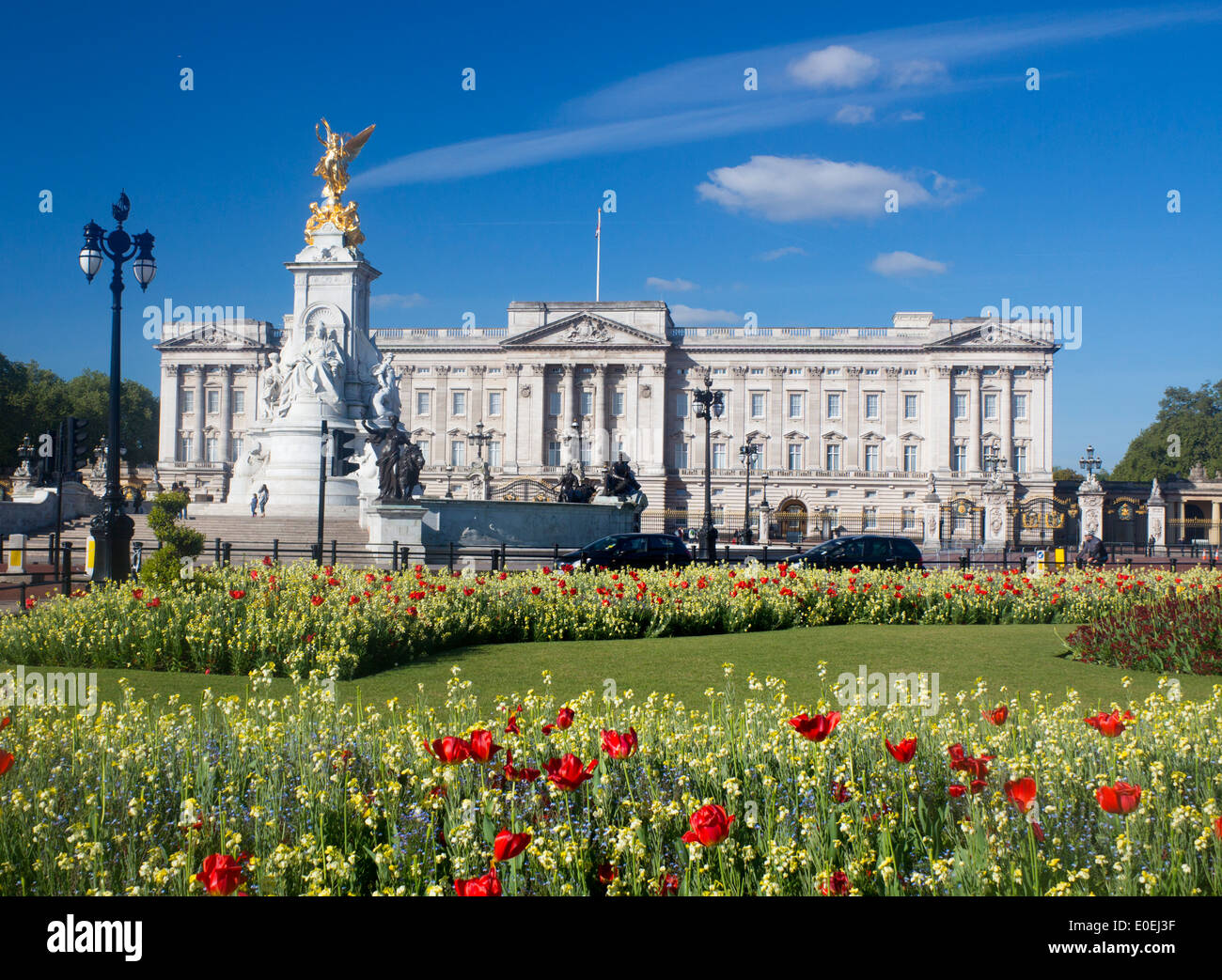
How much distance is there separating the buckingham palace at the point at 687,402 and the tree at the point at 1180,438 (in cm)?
2143

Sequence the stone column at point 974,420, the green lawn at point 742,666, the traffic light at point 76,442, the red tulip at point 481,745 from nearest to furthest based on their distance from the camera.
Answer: the red tulip at point 481,745
the green lawn at point 742,666
the traffic light at point 76,442
the stone column at point 974,420

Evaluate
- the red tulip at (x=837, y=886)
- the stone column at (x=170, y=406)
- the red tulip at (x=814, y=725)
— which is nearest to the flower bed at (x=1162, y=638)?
the red tulip at (x=814, y=725)

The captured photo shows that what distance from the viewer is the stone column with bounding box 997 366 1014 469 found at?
85000 millimetres

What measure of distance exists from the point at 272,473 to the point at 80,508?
19442 mm

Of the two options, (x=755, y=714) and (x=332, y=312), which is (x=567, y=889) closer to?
(x=755, y=714)

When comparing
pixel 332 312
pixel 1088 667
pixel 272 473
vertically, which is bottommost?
pixel 1088 667

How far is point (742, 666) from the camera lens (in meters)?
10.9

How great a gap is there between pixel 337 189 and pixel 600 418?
5320cm

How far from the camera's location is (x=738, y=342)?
89500mm
